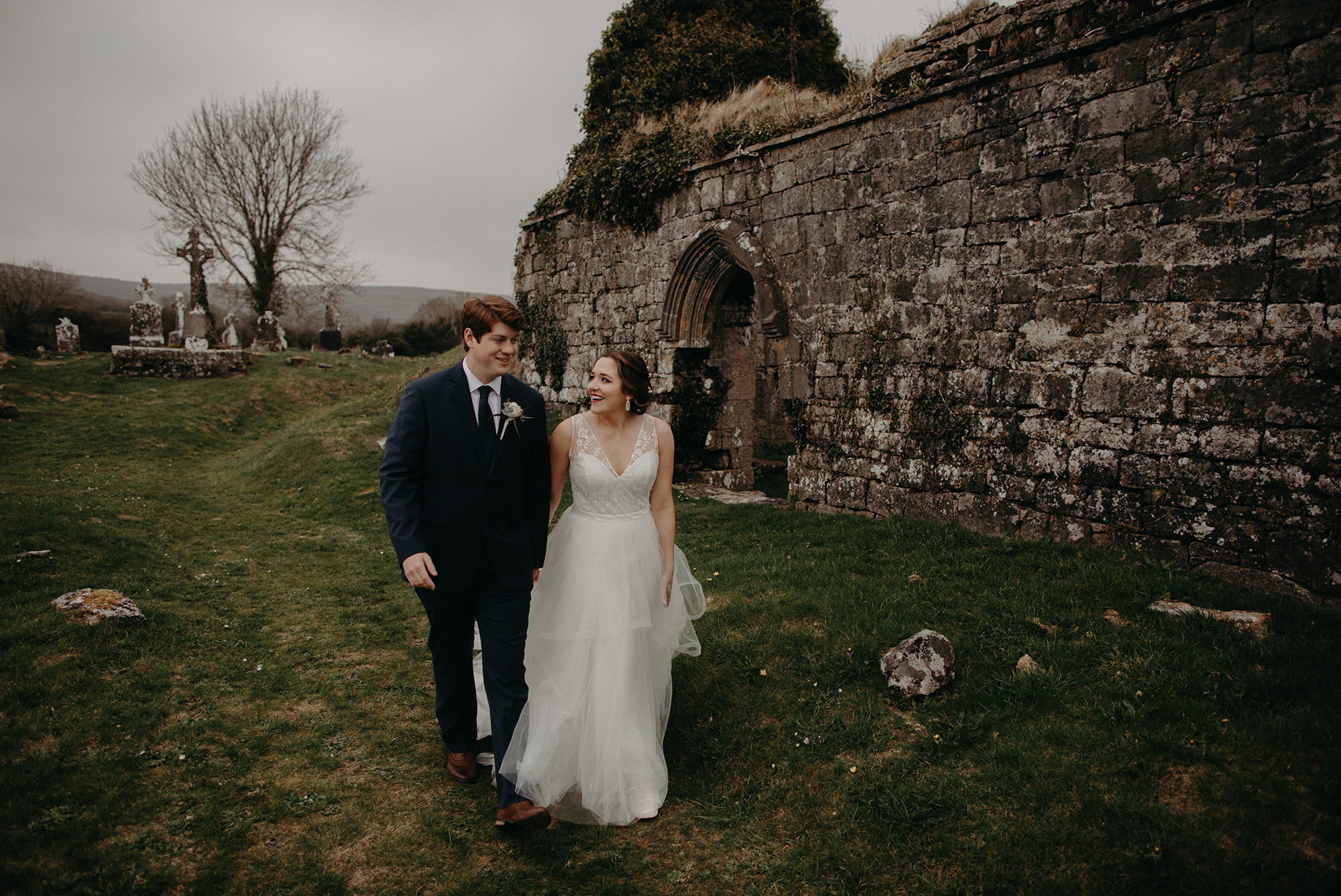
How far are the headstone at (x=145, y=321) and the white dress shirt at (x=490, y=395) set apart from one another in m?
22.2

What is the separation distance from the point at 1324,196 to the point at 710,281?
21.7 feet

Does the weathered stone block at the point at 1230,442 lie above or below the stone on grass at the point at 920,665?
above

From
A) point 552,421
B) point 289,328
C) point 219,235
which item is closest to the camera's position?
point 552,421

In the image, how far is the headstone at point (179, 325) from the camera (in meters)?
22.3

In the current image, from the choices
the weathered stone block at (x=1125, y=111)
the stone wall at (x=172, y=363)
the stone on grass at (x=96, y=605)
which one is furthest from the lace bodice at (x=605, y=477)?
the stone wall at (x=172, y=363)

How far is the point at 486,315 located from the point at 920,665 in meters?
3.00

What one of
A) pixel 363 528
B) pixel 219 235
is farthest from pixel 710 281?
pixel 219 235

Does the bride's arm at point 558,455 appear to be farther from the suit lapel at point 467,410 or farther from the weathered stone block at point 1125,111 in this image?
the weathered stone block at point 1125,111

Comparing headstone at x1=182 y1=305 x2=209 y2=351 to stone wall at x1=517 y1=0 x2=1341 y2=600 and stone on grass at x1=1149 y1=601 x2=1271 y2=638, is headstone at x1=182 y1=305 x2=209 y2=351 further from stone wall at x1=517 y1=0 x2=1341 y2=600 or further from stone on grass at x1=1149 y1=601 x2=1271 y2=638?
Answer: stone on grass at x1=1149 y1=601 x2=1271 y2=638

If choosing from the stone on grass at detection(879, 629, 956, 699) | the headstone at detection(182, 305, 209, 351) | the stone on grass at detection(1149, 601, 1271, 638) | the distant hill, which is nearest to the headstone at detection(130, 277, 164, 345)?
the headstone at detection(182, 305, 209, 351)

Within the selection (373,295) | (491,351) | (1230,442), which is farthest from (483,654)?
(373,295)

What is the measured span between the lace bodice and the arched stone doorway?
6197 mm

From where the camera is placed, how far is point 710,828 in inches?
127

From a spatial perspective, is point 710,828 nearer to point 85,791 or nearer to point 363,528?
point 85,791
